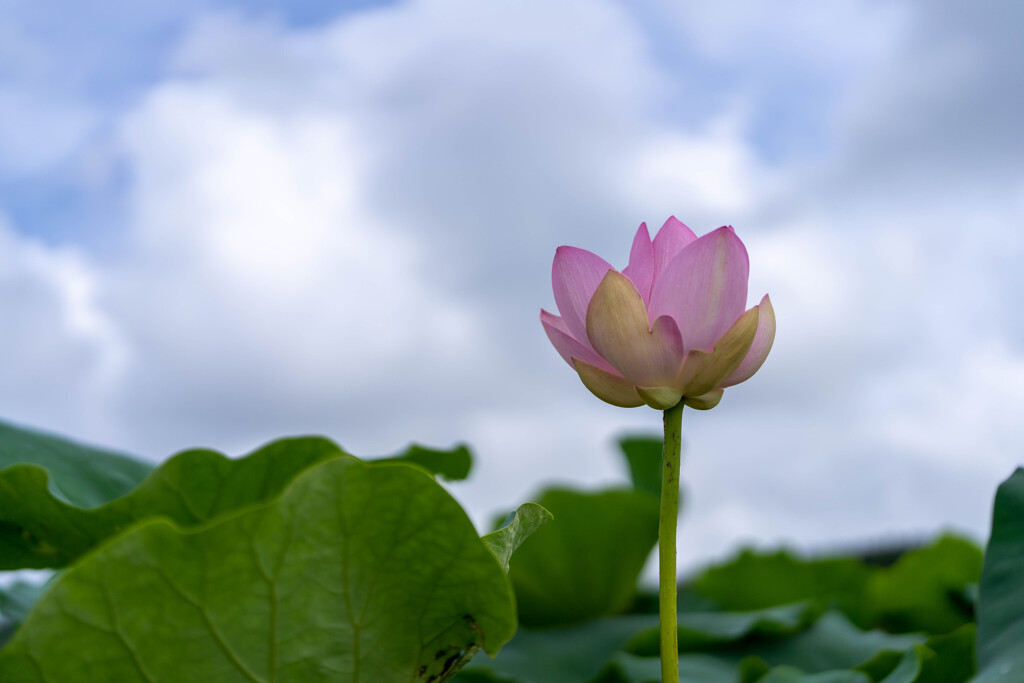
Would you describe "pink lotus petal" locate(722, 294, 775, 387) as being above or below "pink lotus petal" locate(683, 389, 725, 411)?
above

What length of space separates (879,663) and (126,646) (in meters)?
0.65

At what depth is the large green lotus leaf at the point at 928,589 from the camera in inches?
58.0

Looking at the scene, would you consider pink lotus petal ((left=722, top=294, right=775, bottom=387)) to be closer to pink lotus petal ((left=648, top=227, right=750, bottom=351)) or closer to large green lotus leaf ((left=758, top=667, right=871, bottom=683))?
pink lotus petal ((left=648, top=227, right=750, bottom=351))

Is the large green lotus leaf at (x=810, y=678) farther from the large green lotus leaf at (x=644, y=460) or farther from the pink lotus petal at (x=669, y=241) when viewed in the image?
the large green lotus leaf at (x=644, y=460)

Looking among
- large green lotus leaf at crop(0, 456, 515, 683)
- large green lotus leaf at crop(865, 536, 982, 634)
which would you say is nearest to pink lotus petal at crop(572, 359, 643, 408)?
large green lotus leaf at crop(0, 456, 515, 683)

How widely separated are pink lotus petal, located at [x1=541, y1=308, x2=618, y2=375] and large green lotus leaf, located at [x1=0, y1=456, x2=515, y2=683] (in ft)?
0.49

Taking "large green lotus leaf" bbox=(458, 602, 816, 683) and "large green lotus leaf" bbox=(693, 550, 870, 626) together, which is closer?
"large green lotus leaf" bbox=(458, 602, 816, 683)

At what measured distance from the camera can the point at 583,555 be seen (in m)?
1.48

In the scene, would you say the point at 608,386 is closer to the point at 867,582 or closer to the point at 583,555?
the point at 583,555

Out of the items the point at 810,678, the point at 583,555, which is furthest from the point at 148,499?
the point at 583,555

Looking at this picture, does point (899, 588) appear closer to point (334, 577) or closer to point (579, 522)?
point (579, 522)

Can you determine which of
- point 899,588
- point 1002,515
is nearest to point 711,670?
point 1002,515

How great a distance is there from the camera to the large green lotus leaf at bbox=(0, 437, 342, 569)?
0.63 metres

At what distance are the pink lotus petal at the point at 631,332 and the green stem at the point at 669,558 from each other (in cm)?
5
